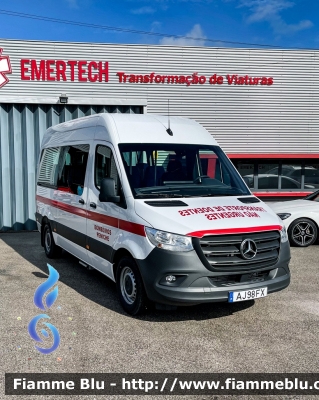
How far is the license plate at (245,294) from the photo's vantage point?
14.7ft

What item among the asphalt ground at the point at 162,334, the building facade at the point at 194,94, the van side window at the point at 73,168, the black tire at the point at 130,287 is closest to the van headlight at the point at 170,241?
the black tire at the point at 130,287

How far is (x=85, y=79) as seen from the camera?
13469 mm

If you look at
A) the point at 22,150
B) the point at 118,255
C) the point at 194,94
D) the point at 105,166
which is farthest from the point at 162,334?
the point at 194,94

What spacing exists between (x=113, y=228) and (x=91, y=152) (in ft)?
4.54

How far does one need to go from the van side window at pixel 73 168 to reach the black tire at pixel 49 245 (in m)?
1.23

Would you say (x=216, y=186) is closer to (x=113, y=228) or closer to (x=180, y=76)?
(x=113, y=228)

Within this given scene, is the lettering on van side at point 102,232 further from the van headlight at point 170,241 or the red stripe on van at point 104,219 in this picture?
→ the van headlight at point 170,241

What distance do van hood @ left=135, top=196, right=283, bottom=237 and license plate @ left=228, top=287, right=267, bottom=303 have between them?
0.65m

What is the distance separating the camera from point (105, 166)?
221 inches

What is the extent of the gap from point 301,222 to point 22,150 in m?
7.69

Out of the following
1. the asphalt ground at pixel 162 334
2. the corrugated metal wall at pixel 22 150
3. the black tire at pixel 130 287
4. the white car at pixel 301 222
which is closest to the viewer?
the asphalt ground at pixel 162 334

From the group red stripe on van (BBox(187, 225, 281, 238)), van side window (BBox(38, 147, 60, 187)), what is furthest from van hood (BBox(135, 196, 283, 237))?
van side window (BBox(38, 147, 60, 187))

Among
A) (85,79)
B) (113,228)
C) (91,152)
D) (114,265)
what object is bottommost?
(114,265)

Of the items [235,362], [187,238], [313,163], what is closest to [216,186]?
[187,238]
